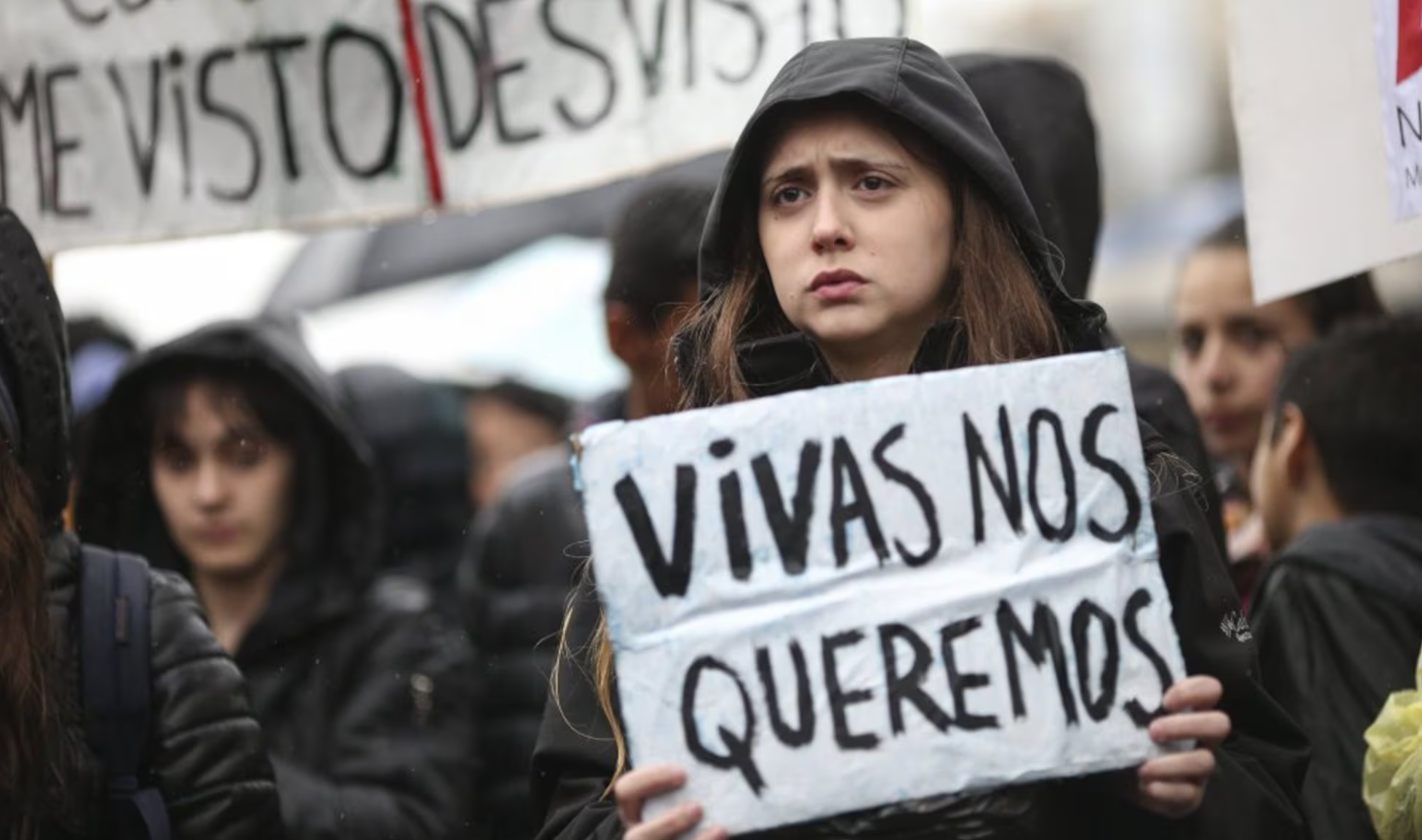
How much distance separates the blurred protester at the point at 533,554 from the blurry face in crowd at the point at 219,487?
2.41 feet

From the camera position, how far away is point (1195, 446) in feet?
12.4

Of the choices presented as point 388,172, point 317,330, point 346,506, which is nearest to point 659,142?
point 388,172

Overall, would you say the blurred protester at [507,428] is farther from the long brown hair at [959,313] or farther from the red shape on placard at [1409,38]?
the long brown hair at [959,313]

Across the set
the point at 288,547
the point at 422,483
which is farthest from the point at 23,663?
the point at 422,483

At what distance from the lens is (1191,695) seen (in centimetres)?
274

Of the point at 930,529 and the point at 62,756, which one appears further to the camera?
the point at 62,756

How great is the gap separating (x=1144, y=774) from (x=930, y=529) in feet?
1.28

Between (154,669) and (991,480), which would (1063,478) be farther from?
(154,669)

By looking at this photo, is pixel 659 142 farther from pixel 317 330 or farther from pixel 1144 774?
pixel 317 330

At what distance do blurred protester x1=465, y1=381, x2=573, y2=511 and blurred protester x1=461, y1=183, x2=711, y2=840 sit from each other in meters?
2.08

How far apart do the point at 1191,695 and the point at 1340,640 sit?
1.50m

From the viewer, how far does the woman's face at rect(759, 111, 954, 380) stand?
10.1 ft

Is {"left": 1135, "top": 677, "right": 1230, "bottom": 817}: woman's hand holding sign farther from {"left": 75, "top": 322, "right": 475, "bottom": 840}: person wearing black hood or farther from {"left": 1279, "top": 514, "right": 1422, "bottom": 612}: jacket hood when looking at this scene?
{"left": 75, "top": 322, "right": 475, "bottom": 840}: person wearing black hood

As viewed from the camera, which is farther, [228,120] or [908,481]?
[228,120]
